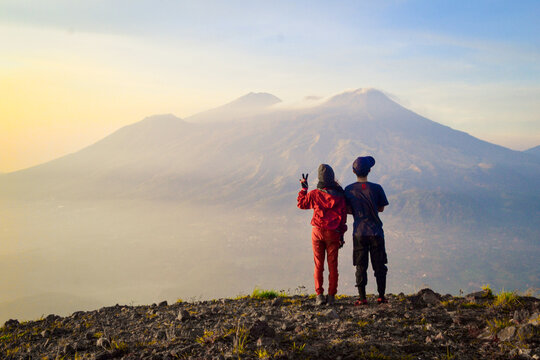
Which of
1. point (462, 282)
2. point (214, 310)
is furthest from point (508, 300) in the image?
point (462, 282)

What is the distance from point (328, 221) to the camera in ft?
20.7

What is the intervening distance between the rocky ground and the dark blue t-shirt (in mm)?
1182

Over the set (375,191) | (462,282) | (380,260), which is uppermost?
(375,191)

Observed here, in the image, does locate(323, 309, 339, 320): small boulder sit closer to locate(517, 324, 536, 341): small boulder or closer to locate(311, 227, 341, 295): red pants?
locate(311, 227, 341, 295): red pants

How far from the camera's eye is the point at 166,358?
4133 mm

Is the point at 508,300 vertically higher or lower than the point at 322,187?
lower

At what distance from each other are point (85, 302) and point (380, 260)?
177441 millimetres

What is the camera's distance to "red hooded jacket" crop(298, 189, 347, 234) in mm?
6273

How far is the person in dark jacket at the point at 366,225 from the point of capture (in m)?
6.26

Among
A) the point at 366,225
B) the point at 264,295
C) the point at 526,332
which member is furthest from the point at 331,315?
the point at 264,295

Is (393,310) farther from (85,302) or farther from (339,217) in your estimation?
(85,302)

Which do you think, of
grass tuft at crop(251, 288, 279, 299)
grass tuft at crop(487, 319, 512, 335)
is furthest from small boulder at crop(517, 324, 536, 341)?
grass tuft at crop(251, 288, 279, 299)

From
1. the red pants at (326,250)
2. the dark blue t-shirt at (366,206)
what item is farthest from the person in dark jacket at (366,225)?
the red pants at (326,250)

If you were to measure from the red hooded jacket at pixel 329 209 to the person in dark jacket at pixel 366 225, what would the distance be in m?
0.21
